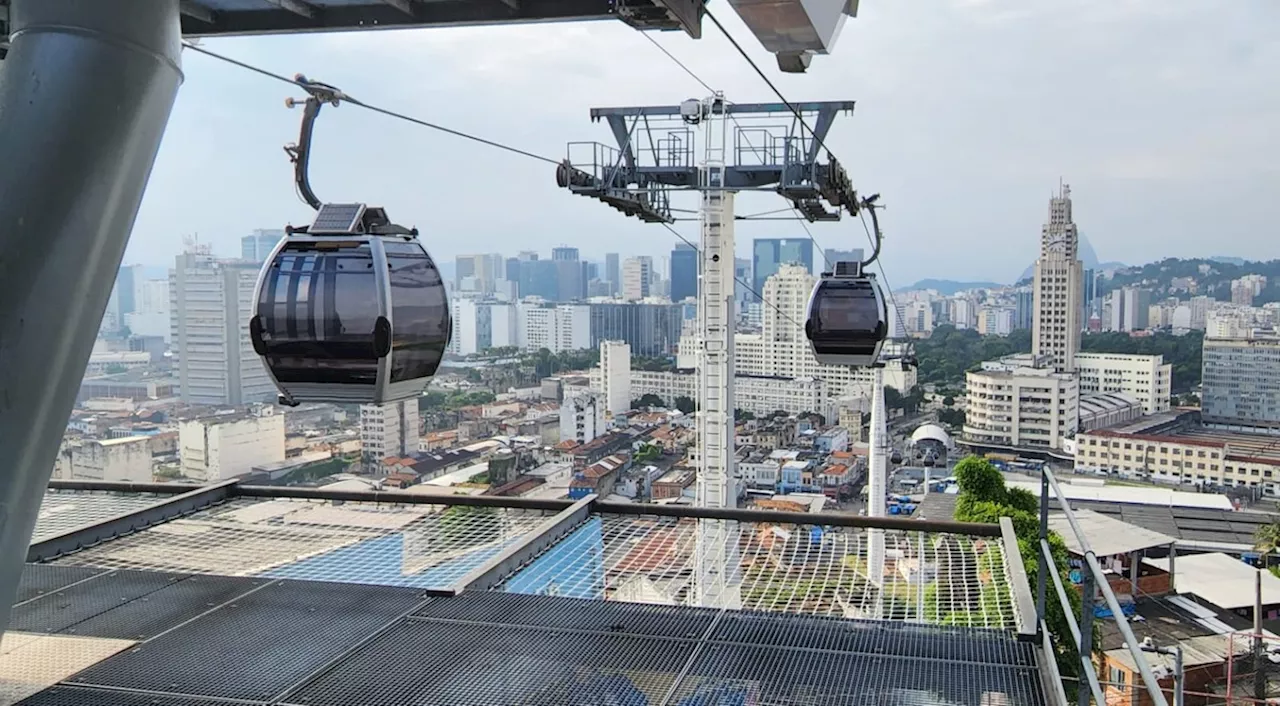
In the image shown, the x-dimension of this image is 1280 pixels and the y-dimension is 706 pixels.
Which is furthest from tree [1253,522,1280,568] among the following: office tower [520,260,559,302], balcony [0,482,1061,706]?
office tower [520,260,559,302]

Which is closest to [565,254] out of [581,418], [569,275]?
[569,275]

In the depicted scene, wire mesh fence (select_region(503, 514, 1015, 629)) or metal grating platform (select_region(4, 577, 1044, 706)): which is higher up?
metal grating platform (select_region(4, 577, 1044, 706))

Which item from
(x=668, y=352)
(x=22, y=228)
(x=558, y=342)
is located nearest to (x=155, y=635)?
(x=22, y=228)

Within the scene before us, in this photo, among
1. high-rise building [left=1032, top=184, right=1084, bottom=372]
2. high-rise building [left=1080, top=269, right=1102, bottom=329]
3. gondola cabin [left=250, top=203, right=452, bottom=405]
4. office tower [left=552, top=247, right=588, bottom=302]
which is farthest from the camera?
high-rise building [left=1080, top=269, right=1102, bottom=329]

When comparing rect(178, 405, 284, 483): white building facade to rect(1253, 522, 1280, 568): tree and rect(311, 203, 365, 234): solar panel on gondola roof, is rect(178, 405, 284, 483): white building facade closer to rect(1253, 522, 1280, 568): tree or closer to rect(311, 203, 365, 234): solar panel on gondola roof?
rect(311, 203, 365, 234): solar panel on gondola roof

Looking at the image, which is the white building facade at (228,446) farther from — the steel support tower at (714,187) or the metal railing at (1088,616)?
the metal railing at (1088,616)

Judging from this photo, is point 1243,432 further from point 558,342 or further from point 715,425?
point 715,425

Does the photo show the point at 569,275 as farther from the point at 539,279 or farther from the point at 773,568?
the point at 773,568
